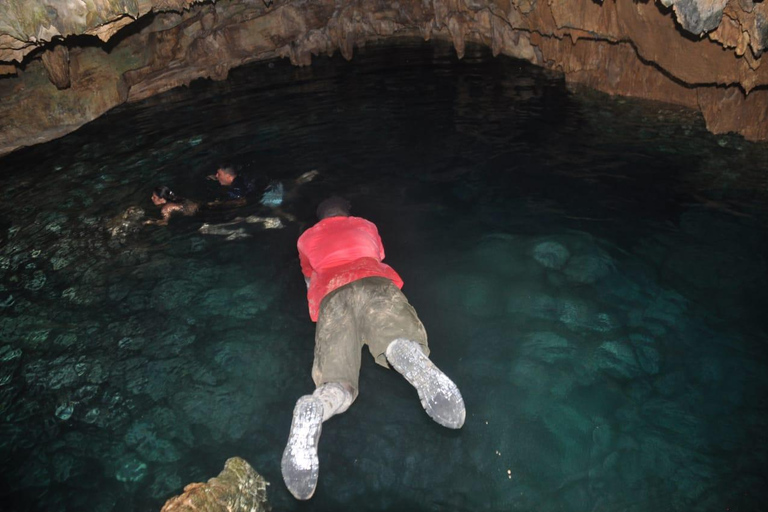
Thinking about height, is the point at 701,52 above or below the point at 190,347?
above

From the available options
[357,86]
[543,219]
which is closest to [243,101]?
[357,86]

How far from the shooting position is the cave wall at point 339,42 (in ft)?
21.5

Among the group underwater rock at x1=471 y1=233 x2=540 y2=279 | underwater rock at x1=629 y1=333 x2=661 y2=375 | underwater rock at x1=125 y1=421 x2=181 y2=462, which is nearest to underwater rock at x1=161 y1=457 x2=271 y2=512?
underwater rock at x1=125 y1=421 x2=181 y2=462

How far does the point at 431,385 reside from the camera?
10.3 ft

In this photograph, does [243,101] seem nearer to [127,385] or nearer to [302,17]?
[302,17]

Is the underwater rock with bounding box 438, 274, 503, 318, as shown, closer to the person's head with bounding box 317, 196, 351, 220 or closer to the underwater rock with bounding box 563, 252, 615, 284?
the underwater rock with bounding box 563, 252, 615, 284

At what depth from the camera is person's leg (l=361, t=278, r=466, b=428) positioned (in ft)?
10.1

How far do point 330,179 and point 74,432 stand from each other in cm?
518

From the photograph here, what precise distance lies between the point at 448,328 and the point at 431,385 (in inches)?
61.4

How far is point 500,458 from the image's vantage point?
3428 mm

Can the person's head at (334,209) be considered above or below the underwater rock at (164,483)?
above

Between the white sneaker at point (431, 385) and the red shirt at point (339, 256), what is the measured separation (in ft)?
2.55

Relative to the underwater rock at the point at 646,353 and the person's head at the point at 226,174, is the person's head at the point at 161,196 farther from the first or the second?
the underwater rock at the point at 646,353

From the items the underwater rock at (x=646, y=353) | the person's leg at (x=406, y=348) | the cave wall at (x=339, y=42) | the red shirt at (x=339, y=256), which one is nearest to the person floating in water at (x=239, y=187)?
the cave wall at (x=339, y=42)
